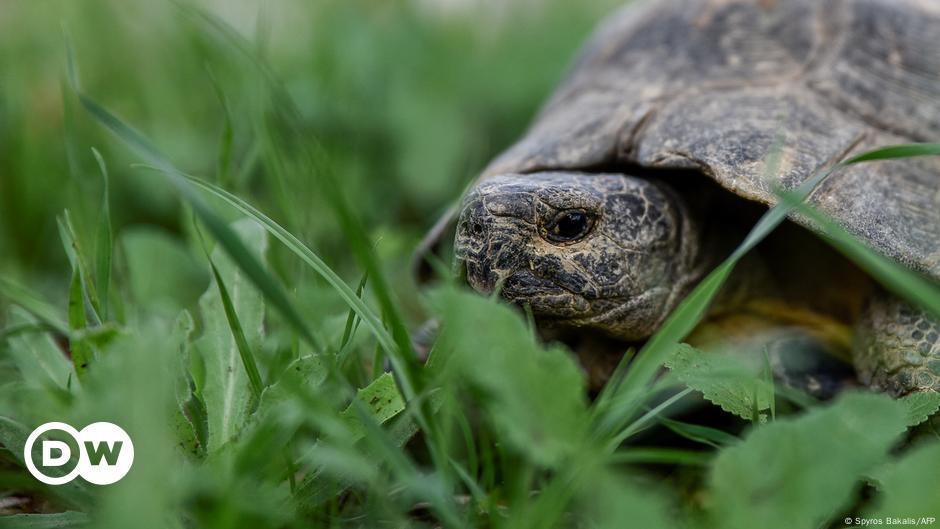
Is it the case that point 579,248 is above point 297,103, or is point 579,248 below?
above

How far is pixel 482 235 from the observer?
1740mm

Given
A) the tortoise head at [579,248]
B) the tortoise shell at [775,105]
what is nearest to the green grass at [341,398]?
the tortoise head at [579,248]

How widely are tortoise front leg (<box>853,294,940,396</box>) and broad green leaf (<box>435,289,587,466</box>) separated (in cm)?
101

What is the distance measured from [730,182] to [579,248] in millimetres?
376

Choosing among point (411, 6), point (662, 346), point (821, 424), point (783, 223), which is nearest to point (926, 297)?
point (821, 424)

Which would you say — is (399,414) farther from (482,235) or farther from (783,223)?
(783,223)

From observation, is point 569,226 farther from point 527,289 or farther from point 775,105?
point 775,105

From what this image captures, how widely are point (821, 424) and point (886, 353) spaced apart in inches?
35.7

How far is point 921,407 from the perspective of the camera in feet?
4.70

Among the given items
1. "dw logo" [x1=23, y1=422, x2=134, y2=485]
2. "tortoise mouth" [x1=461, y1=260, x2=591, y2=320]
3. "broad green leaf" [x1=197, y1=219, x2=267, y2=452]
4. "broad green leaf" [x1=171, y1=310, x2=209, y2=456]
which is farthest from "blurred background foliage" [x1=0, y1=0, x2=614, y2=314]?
"dw logo" [x1=23, y1=422, x2=134, y2=485]

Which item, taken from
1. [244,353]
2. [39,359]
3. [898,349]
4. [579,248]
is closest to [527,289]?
[579,248]

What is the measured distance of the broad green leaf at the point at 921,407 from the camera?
1.41 m

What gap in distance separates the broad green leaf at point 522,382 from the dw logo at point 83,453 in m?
0.51

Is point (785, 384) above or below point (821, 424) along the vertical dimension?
below
